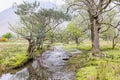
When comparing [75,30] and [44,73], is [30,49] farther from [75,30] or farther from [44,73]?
[75,30]

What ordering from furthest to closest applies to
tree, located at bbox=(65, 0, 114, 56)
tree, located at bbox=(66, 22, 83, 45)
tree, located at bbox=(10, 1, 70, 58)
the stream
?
1. tree, located at bbox=(66, 22, 83, 45)
2. tree, located at bbox=(10, 1, 70, 58)
3. tree, located at bbox=(65, 0, 114, 56)
4. the stream

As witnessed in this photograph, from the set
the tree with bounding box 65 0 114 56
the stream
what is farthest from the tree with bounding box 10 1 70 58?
the stream

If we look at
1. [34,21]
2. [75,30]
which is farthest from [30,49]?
[75,30]

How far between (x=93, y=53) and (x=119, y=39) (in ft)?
69.8

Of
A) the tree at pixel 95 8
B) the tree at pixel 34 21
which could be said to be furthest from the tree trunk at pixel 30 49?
the tree at pixel 95 8

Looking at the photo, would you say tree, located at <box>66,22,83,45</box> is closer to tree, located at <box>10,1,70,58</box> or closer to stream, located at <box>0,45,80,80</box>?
tree, located at <box>10,1,70,58</box>

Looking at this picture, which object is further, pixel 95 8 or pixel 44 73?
pixel 95 8

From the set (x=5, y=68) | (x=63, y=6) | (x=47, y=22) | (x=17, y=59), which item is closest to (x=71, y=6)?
(x=63, y=6)

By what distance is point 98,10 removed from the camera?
110ft

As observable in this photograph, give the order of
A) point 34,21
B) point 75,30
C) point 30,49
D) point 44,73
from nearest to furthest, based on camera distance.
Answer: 1. point 44,73
2. point 30,49
3. point 34,21
4. point 75,30

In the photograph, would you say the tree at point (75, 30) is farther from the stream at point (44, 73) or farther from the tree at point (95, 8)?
the stream at point (44, 73)

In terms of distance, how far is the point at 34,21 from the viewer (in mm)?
43531

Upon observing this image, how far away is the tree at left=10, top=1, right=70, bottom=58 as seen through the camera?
38825 mm

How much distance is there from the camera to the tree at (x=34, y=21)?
127 feet
